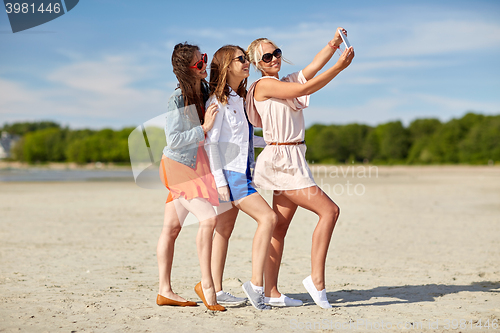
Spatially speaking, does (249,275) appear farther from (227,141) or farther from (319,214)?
(227,141)

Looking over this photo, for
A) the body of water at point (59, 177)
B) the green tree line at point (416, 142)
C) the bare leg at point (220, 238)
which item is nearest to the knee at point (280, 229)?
the bare leg at point (220, 238)

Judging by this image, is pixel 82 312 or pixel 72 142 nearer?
pixel 82 312

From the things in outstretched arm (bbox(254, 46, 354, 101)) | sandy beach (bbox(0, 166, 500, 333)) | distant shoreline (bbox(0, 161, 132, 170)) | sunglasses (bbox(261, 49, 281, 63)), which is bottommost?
distant shoreline (bbox(0, 161, 132, 170))

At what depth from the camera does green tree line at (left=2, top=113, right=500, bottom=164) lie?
6760 centimetres

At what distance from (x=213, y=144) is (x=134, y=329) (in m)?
1.39

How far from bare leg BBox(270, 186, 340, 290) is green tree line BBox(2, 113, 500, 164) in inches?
2396

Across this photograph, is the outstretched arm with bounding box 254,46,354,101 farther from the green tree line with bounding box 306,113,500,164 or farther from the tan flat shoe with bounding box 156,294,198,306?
the green tree line with bounding box 306,113,500,164

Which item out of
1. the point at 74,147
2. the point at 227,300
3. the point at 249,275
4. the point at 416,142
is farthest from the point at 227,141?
the point at 74,147

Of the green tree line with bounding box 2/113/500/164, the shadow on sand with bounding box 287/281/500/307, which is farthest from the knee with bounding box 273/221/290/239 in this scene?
the green tree line with bounding box 2/113/500/164

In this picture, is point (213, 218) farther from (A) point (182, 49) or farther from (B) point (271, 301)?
(A) point (182, 49)

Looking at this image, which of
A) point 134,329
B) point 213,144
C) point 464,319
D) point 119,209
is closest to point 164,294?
point 134,329

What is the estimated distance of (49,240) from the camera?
735 centimetres

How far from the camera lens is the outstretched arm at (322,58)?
10.8ft

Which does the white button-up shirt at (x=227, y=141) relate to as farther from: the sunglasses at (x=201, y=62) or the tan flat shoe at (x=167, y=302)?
the tan flat shoe at (x=167, y=302)
